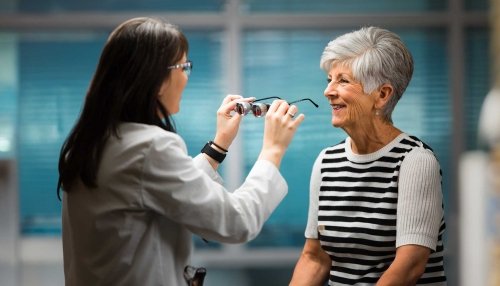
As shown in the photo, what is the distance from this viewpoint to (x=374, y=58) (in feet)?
6.57

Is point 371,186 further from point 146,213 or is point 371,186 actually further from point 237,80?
point 237,80

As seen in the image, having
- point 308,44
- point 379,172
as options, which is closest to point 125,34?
point 379,172

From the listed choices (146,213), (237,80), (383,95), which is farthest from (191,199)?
(237,80)

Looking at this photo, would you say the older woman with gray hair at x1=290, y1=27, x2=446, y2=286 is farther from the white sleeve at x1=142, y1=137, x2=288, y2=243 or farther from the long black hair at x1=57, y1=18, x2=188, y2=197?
the long black hair at x1=57, y1=18, x2=188, y2=197

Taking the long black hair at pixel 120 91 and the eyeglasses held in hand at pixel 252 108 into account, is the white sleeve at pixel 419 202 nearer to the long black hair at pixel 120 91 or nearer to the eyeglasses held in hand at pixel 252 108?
the eyeglasses held in hand at pixel 252 108

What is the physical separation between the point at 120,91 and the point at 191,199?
27 cm

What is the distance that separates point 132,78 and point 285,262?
4.09m

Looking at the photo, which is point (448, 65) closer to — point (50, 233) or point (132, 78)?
point (50, 233)

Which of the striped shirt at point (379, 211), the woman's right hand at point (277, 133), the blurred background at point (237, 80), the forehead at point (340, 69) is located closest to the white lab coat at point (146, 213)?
the woman's right hand at point (277, 133)

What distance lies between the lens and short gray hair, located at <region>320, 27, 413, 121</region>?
2.00m

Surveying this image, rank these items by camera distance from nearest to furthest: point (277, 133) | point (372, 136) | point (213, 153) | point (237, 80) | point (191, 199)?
point (191, 199)
point (277, 133)
point (213, 153)
point (372, 136)
point (237, 80)

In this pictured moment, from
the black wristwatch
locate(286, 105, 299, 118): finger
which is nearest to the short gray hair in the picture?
locate(286, 105, 299, 118): finger

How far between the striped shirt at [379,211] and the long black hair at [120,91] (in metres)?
0.62

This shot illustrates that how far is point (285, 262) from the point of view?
5551 millimetres
